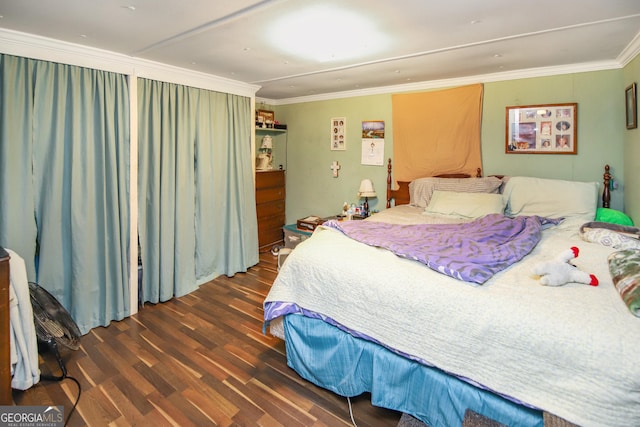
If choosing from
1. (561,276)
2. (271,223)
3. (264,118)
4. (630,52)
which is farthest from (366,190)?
(561,276)

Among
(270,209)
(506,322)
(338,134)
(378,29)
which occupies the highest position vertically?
(378,29)

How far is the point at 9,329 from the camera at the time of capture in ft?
6.28

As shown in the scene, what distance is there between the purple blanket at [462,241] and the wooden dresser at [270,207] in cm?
240

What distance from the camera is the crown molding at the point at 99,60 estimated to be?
2.44 metres

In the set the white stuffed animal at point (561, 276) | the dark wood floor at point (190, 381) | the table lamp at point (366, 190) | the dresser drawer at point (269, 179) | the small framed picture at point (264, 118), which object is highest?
the small framed picture at point (264, 118)

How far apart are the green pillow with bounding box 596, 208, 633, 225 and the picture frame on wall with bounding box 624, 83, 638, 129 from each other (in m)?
0.69

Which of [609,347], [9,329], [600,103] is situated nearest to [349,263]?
[609,347]

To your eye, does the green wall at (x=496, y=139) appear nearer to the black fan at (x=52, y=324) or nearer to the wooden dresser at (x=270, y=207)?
the wooden dresser at (x=270, y=207)

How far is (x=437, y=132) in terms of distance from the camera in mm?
3963

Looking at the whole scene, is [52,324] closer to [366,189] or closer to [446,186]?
[366,189]

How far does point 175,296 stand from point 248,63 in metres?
2.38

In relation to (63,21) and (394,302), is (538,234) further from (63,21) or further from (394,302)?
(63,21)

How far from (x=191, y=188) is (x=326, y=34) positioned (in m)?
2.08

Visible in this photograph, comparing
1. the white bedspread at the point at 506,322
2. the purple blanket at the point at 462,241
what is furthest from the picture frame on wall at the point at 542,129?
the white bedspread at the point at 506,322
